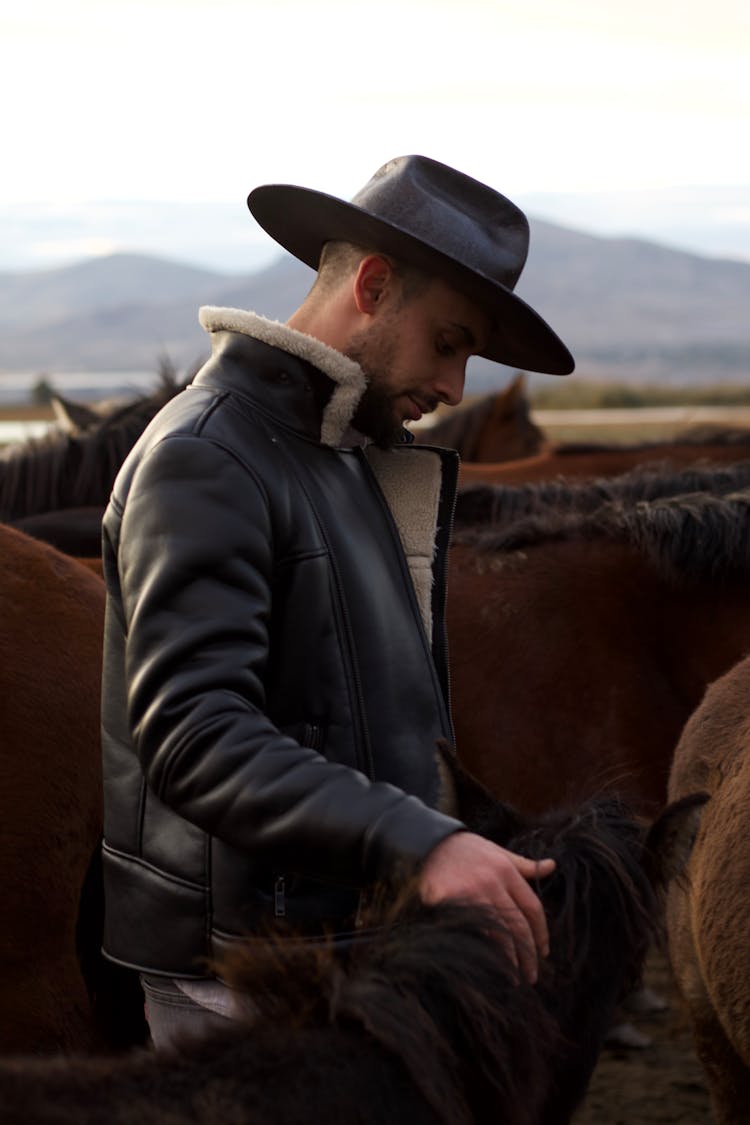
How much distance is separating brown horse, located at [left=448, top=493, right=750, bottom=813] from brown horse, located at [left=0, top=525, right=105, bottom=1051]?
1.35m

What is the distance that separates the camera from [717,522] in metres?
4.11

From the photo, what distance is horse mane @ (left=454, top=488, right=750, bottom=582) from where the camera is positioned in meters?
4.08

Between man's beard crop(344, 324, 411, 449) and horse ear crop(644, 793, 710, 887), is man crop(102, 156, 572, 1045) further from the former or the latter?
horse ear crop(644, 793, 710, 887)

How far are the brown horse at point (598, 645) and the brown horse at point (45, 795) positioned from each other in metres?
1.35

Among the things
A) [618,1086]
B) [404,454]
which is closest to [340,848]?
[404,454]

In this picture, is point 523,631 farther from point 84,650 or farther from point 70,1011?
point 70,1011

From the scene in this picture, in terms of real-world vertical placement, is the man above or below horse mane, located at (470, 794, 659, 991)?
above

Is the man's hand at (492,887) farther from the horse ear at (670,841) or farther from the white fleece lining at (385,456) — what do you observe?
the white fleece lining at (385,456)

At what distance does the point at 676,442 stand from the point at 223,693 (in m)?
6.34

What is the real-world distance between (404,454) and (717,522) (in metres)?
2.14

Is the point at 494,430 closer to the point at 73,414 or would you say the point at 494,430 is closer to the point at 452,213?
the point at 73,414

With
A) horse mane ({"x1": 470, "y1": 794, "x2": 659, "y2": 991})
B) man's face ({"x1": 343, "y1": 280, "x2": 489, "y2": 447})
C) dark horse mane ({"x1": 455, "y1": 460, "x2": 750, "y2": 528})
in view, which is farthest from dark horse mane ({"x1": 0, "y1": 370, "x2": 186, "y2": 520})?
horse mane ({"x1": 470, "y1": 794, "x2": 659, "y2": 991})

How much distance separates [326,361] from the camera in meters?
2.01

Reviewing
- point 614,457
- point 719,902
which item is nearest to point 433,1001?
point 719,902
